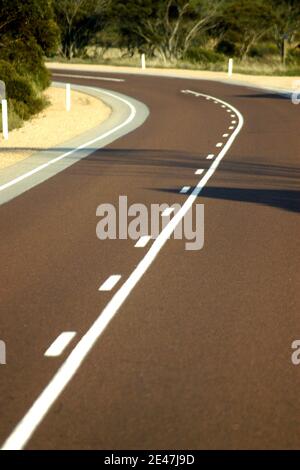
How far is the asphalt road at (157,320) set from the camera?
19.8ft

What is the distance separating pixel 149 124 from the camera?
1147 inches

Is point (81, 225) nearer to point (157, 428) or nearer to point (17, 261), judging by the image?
point (17, 261)

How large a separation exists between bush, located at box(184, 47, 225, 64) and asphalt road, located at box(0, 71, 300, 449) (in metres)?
58.3

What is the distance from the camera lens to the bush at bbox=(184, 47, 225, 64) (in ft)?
245

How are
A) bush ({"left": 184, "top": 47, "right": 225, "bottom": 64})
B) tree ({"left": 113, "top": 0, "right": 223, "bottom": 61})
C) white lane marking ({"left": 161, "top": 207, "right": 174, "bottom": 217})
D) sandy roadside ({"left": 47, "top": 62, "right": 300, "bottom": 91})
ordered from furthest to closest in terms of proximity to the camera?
tree ({"left": 113, "top": 0, "right": 223, "bottom": 61})
bush ({"left": 184, "top": 47, "right": 225, "bottom": 64})
sandy roadside ({"left": 47, "top": 62, "right": 300, "bottom": 91})
white lane marking ({"left": 161, "top": 207, "right": 174, "bottom": 217})

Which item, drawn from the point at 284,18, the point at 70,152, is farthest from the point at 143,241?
the point at 284,18

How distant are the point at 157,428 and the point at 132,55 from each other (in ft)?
250

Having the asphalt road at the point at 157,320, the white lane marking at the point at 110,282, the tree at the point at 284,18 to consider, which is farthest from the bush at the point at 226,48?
the white lane marking at the point at 110,282

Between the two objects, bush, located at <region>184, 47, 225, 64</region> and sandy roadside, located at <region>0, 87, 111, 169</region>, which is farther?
bush, located at <region>184, 47, 225, 64</region>

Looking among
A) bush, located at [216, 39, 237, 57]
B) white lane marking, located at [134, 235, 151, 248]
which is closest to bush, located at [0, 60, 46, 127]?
white lane marking, located at [134, 235, 151, 248]

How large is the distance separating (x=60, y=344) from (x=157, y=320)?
106 cm

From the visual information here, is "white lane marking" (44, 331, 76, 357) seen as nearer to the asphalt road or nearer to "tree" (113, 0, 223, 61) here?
the asphalt road

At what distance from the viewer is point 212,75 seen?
56719 mm
